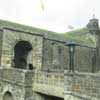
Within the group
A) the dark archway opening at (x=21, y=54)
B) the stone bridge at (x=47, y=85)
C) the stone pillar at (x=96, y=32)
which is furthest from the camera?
the stone pillar at (x=96, y=32)

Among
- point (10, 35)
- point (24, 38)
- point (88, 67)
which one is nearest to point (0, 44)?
point (10, 35)

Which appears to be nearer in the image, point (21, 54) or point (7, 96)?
point (7, 96)

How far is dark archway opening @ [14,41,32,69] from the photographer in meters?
20.0

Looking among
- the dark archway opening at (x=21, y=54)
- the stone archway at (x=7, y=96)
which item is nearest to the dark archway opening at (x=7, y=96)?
the stone archway at (x=7, y=96)

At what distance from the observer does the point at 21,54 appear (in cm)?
2075

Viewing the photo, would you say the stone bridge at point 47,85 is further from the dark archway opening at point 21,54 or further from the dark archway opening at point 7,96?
the dark archway opening at point 21,54

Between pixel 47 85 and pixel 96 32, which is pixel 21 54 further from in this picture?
pixel 96 32

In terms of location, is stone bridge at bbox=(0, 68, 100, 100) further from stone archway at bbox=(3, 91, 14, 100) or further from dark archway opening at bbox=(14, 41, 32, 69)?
dark archway opening at bbox=(14, 41, 32, 69)

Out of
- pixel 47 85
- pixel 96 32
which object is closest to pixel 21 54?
pixel 47 85

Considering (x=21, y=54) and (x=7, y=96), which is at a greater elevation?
(x=21, y=54)

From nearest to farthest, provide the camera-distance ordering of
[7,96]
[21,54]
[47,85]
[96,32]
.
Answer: [47,85]
[7,96]
[21,54]
[96,32]

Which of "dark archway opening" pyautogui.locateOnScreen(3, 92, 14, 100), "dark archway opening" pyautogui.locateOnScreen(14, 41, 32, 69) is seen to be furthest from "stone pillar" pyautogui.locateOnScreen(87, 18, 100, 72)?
"dark archway opening" pyautogui.locateOnScreen(3, 92, 14, 100)

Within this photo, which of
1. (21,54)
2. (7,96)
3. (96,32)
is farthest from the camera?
(96,32)

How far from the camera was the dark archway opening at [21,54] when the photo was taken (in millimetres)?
19964
